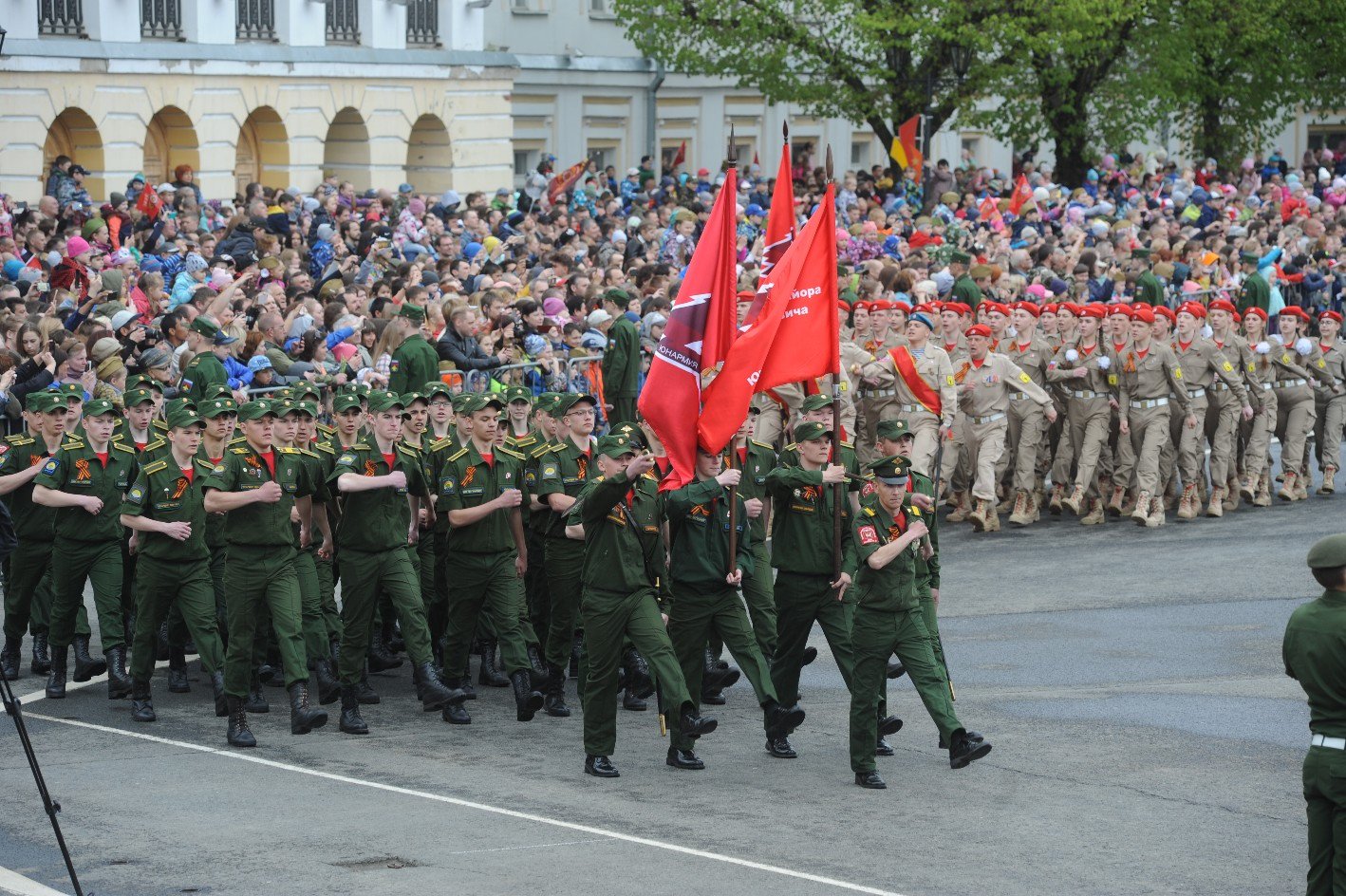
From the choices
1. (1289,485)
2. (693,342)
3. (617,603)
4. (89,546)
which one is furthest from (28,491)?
(1289,485)

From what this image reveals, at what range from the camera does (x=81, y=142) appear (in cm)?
2923

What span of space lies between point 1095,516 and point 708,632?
26.6ft

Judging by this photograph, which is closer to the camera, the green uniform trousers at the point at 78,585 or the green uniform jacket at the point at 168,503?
the green uniform jacket at the point at 168,503

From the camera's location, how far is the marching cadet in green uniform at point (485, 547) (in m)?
12.6

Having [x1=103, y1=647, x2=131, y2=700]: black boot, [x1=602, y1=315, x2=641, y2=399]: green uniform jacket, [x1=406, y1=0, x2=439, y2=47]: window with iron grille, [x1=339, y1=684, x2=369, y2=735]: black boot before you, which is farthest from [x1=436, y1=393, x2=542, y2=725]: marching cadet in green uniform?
[x1=406, y1=0, x2=439, y2=47]: window with iron grille

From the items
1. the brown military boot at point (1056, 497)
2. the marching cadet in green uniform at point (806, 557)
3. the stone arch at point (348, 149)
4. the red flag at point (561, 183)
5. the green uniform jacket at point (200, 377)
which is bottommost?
the brown military boot at point (1056, 497)

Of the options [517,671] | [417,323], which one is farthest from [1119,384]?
[517,671]

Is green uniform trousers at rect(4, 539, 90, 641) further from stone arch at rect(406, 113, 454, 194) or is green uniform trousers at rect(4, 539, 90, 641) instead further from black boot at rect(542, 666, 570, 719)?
stone arch at rect(406, 113, 454, 194)

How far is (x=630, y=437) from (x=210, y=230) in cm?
1322

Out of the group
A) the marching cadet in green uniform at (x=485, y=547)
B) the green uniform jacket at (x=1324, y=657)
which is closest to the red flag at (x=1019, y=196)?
the marching cadet in green uniform at (x=485, y=547)

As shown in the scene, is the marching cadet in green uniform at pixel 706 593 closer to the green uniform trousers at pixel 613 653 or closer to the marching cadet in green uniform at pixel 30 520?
the green uniform trousers at pixel 613 653

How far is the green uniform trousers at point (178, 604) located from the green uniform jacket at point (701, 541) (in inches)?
110

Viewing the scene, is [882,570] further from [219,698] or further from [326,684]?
[219,698]

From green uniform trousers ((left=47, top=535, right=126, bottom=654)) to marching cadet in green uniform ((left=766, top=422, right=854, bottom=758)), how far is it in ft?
13.3
